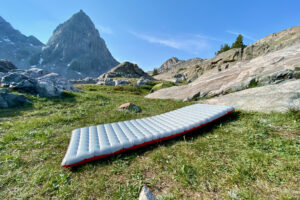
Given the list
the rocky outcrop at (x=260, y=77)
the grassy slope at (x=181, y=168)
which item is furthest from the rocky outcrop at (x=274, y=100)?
the rocky outcrop at (x=260, y=77)

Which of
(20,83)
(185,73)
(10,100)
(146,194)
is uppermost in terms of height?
(185,73)

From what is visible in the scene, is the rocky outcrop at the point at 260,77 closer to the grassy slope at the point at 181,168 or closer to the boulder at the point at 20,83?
the grassy slope at the point at 181,168

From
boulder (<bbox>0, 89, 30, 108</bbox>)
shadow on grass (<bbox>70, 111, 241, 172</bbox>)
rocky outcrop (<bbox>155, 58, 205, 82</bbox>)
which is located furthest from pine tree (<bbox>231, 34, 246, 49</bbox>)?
boulder (<bbox>0, 89, 30, 108</bbox>)

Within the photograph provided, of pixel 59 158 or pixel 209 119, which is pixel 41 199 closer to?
pixel 59 158

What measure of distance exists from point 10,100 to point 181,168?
12512 millimetres

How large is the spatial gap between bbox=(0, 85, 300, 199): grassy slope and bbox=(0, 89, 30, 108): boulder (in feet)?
22.2

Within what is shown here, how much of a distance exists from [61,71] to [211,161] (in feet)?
663

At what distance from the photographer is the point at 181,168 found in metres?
2.41

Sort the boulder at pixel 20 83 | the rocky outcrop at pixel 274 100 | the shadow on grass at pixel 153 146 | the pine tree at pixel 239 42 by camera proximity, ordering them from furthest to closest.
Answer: the pine tree at pixel 239 42 < the boulder at pixel 20 83 < the rocky outcrop at pixel 274 100 < the shadow on grass at pixel 153 146

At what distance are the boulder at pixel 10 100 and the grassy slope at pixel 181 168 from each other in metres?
6.76

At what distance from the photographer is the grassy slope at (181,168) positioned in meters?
1.97

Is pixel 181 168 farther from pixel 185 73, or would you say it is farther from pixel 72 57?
pixel 72 57

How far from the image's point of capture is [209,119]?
4.05 meters

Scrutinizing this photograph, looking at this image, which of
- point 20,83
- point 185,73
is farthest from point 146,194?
point 185,73
